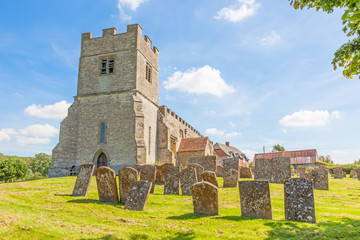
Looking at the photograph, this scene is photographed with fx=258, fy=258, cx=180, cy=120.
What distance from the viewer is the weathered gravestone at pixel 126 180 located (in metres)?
8.61

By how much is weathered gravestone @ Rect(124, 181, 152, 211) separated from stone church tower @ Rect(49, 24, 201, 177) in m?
13.0

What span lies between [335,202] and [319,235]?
17.4 feet

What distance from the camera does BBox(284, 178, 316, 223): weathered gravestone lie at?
6.33m

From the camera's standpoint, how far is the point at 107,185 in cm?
856

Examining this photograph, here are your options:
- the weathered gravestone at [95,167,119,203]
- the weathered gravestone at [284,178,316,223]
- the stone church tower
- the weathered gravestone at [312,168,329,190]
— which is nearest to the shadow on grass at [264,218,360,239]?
the weathered gravestone at [284,178,316,223]

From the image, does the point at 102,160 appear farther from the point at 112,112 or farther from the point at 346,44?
the point at 346,44

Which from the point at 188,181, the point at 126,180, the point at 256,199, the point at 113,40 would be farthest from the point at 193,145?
the point at 256,199

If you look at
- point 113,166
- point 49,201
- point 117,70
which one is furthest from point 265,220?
point 117,70

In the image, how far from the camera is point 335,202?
375 inches

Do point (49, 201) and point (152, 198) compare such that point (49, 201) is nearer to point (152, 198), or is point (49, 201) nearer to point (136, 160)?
point (152, 198)

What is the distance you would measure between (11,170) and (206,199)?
39025 mm

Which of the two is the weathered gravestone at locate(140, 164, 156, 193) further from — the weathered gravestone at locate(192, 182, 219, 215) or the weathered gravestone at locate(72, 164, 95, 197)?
the weathered gravestone at locate(192, 182, 219, 215)

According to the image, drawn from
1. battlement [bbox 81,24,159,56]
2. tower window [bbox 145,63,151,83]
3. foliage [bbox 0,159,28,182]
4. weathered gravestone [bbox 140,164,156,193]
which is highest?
battlement [bbox 81,24,159,56]

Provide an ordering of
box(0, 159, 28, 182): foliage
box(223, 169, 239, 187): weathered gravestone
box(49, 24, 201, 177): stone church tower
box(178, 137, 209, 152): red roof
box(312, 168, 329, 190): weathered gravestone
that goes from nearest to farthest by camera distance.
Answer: box(223, 169, 239, 187): weathered gravestone < box(312, 168, 329, 190): weathered gravestone < box(49, 24, 201, 177): stone church tower < box(178, 137, 209, 152): red roof < box(0, 159, 28, 182): foliage
